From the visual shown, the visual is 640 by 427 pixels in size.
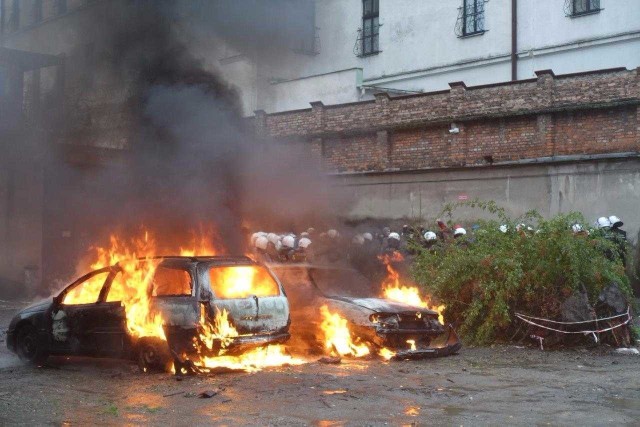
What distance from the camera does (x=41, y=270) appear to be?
1858 cm

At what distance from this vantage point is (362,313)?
9.25 m

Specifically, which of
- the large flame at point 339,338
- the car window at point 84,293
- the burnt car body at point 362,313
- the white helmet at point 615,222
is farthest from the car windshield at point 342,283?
the white helmet at point 615,222

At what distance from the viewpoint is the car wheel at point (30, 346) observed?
9188 millimetres

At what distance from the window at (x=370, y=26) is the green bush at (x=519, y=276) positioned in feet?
60.3

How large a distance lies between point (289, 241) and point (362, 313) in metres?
8.23

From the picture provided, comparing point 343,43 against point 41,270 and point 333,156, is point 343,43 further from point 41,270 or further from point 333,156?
point 41,270

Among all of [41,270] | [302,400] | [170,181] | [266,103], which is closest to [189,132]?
[170,181]

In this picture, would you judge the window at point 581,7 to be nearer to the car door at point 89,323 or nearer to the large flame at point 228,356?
the large flame at point 228,356

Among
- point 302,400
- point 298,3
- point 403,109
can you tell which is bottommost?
point 302,400

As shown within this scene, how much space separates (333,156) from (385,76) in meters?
6.12

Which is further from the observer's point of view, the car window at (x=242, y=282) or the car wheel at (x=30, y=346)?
the car wheel at (x=30, y=346)

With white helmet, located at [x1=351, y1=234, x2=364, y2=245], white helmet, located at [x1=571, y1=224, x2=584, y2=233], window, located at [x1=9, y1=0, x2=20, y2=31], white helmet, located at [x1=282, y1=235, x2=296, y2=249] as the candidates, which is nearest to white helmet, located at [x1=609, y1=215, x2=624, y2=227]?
white helmet, located at [x1=571, y1=224, x2=584, y2=233]

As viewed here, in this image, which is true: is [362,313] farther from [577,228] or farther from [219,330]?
[577,228]

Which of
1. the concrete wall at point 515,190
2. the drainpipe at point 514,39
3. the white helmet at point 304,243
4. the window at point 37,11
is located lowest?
the white helmet at point 304,243
